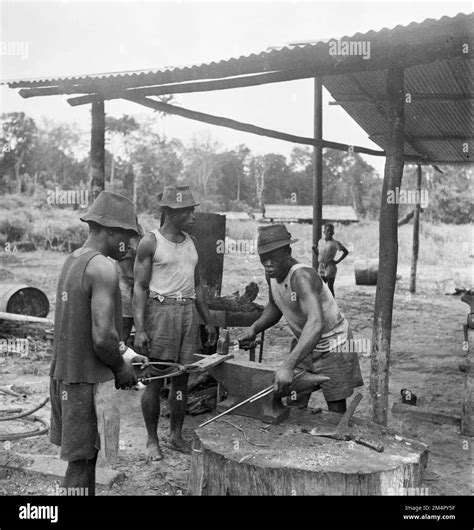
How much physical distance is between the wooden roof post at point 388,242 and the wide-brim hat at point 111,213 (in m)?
2.41

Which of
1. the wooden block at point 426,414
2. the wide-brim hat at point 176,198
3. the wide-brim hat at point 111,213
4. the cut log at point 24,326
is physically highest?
the wide-brim hat at point 176,198

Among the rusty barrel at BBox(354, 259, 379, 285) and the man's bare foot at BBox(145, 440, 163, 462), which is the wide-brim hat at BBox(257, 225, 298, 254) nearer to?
the man's bare foot at BBox(145, 440, 163, 462)

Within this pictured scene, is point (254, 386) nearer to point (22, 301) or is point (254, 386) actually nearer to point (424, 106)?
point (424, 106)

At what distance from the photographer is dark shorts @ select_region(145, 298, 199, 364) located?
456 cm

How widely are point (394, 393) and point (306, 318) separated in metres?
3.35

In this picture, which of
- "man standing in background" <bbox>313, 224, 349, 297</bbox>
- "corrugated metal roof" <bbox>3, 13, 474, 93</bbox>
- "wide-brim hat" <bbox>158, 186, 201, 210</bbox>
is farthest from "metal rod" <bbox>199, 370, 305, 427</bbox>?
"man standing in background" <bbox>313, 224, 349, 297</bbox>

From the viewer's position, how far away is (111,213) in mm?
3182

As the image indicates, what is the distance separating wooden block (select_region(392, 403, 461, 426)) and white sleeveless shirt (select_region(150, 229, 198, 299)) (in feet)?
8.25

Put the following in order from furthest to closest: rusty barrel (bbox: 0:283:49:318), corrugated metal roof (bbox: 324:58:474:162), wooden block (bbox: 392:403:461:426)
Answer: rusty barrel (bbox: 0:283:49:318)
corrugated metal roof (bbox: 324:58:474:162)
wooden block (bbox: 392:403:461:426)

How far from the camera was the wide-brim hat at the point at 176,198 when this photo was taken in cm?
451

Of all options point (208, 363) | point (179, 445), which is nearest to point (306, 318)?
point (208, 363)

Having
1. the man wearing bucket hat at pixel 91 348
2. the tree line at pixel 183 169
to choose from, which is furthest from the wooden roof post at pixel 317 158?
the tree line at pixel 183 169

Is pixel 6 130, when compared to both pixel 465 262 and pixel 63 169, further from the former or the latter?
pixel 465 262

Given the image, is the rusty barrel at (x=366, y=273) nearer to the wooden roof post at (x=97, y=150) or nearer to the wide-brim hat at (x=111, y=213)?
the wooden roof post at (x=97, y=150)
